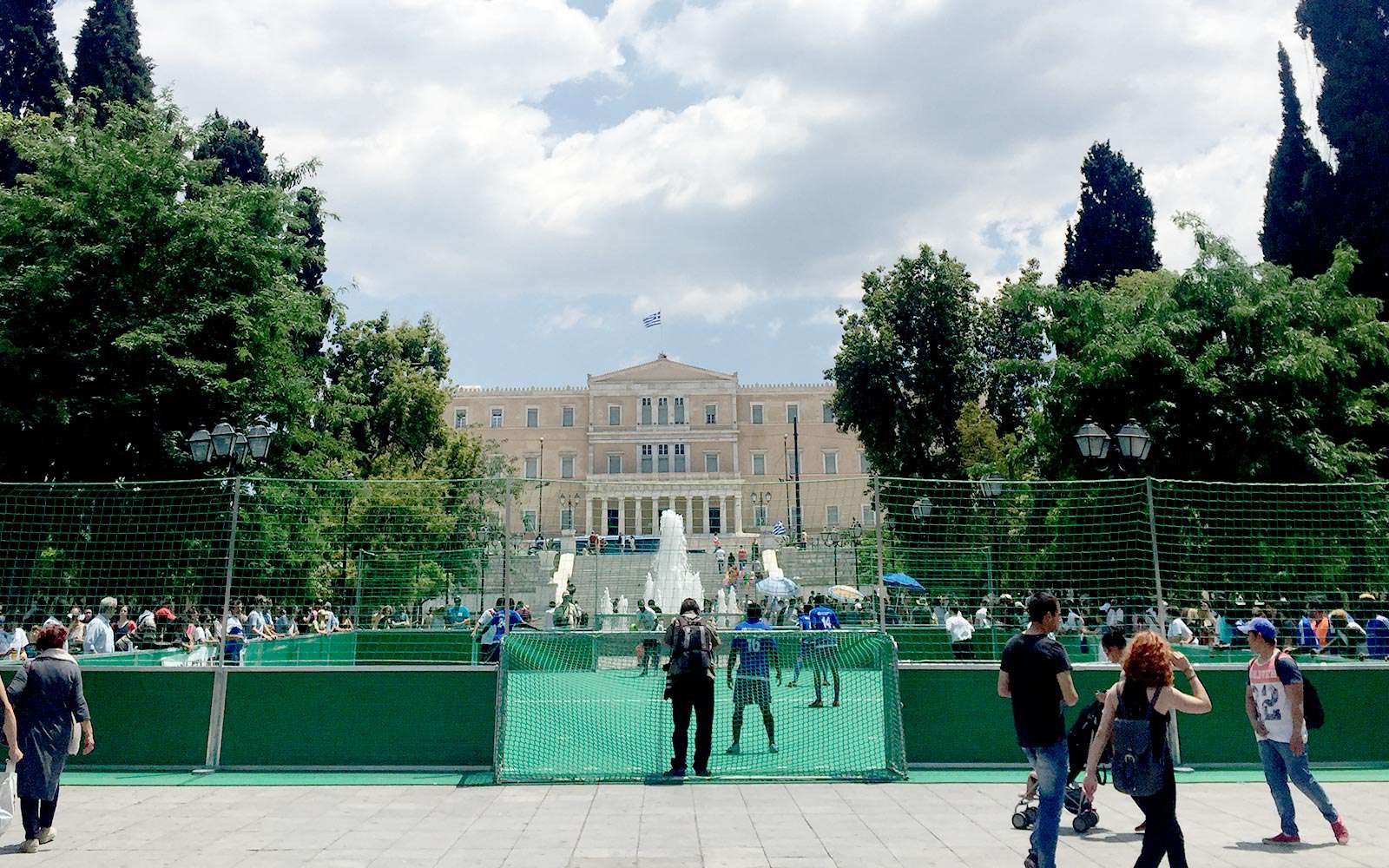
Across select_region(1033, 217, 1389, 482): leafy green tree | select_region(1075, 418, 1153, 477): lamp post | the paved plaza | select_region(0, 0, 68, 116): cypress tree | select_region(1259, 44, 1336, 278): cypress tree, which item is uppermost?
select_region(0, 0, 68, 116): cypress tree

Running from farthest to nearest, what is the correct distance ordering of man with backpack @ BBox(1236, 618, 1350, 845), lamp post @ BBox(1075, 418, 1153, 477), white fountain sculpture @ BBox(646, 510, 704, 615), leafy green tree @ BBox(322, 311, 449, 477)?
leafy green tree @ BBox(322, 311, 449, 477) < white fountain sculpture @ BBox(646, 510, 704, 615) < lamp post @ BBox(1075, 418, 1153, 477) < man with backpack @ BBox(1236, 618, 1350, 845)

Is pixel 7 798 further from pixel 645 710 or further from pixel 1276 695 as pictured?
pixel 1276 695

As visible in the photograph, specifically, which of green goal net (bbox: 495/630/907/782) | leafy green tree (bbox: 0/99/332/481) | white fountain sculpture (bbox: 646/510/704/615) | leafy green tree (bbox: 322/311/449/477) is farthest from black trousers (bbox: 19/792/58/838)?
leafy green tree (bbox: 322/311/449/477)

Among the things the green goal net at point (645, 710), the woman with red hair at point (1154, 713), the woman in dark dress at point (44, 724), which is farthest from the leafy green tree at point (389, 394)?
the woman with red hair at point (1154, 713)

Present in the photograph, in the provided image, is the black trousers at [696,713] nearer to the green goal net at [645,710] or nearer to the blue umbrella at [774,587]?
the green goal net at [645,710]

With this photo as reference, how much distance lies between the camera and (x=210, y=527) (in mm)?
9703

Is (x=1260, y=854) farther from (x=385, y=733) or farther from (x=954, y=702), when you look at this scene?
(x=385, y=733)

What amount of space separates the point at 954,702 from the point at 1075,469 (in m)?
10.8

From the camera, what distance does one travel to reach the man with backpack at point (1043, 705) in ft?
17.3

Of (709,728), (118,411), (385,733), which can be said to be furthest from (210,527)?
(118,411)

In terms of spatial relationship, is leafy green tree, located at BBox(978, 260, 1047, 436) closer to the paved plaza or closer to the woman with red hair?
the paved plaza

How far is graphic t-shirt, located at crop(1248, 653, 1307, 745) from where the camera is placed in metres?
6.82

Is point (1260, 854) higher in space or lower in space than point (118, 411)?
lower

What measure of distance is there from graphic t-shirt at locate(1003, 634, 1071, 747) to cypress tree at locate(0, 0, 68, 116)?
3508 cm
